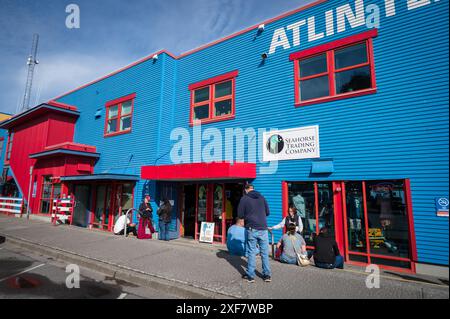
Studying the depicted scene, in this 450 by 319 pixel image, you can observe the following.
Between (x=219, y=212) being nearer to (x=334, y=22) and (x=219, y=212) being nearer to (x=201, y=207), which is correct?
(x=201, y=207)

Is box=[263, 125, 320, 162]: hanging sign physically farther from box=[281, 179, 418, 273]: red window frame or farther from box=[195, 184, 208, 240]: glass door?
box=[195, 184, 208, 240]: glass door

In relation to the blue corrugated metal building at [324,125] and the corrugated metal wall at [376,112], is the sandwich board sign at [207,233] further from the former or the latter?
the corrugated metal wall at [376,112]

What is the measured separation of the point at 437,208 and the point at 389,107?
9.28 feet

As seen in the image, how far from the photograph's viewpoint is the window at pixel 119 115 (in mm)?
12945

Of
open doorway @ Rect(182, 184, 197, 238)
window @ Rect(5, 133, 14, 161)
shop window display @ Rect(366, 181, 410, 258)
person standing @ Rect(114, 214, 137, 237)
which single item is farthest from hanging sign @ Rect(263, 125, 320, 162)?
window @ Rect(5, 133, 14, 161)

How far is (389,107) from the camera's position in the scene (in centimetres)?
707

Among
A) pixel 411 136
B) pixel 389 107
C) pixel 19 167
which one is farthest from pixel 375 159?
pixel 19 167

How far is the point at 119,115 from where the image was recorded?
43.7ft

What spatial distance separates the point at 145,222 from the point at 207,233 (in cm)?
257

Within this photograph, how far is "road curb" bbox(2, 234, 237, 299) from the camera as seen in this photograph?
489 centimetres

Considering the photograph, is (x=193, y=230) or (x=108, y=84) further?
(x=108, y=84)

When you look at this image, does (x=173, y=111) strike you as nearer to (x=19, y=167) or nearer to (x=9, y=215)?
(x=19, y=167)

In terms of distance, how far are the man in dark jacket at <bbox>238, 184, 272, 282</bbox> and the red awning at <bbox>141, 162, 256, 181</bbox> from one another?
7.92ft

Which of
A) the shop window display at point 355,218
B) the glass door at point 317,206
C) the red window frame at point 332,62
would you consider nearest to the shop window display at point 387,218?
the shop window display at point 355,218
